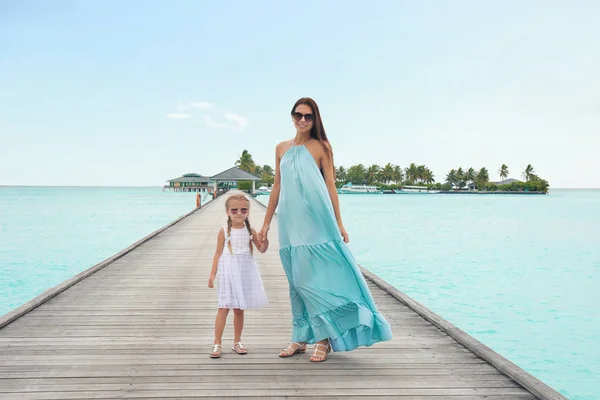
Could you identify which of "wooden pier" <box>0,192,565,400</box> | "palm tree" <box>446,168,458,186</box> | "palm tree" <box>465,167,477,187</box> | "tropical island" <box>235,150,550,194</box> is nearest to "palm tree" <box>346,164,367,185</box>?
"tropical island" <box>235,150,550,194</box>

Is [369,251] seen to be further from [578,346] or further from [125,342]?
[125,342]

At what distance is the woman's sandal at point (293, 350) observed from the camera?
3.31m

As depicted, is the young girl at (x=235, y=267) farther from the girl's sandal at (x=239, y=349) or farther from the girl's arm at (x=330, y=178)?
the girl's arm at (x=330, y=178)

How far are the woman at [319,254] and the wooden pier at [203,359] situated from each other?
0.87 feet

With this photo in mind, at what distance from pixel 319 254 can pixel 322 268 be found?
0.30 ft

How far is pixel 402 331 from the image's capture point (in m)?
4.08

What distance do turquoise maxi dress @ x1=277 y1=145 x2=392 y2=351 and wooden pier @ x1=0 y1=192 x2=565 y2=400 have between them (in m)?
0.27

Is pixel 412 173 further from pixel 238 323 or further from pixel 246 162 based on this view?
pixel 238 323

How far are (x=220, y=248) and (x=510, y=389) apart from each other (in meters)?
2.02

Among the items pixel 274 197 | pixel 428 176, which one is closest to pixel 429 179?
pixel 428 176

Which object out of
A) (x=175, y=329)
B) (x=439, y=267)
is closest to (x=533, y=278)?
(x=439, y=267)

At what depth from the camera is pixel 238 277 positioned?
3.28m

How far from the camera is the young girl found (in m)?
3.26

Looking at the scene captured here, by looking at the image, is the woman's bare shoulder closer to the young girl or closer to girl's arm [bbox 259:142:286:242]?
girl's arm [bbox 259:142:286:242]
